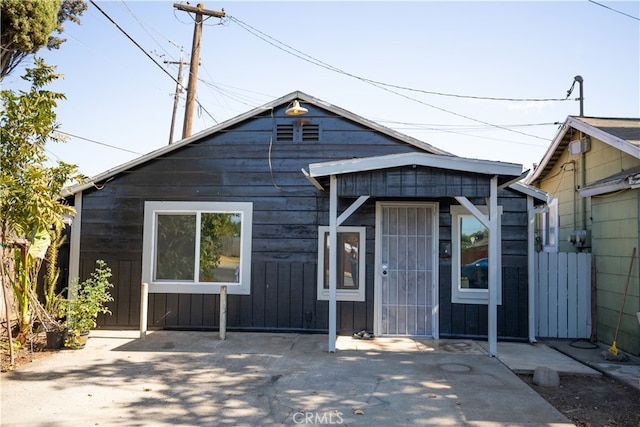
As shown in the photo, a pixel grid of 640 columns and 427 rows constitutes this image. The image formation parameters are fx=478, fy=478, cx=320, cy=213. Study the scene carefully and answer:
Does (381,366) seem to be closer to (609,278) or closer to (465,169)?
(465,169)

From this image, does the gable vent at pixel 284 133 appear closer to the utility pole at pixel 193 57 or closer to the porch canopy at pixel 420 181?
the porch canopy at pixel 420 181

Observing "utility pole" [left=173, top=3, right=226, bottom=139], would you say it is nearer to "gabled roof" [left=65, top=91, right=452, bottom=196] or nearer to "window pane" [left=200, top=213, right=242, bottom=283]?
"gabled roof" [left=65, top=91, right=452, bottom=196]

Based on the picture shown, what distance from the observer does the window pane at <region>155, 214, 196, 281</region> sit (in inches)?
314

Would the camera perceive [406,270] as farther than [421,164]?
Yes

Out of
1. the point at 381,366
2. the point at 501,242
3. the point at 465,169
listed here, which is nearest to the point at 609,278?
the point at 501,242

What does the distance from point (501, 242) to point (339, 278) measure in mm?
2646

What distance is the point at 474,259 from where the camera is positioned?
7605mm

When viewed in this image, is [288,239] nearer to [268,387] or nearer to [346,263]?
[346,263]

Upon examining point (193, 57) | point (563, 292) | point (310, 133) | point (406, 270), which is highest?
point (193, 57)

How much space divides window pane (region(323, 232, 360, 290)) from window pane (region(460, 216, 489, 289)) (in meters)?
1.68

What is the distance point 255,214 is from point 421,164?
2998 mm

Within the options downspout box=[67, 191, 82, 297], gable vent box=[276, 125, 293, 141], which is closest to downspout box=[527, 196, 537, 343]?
gable vent box=[276, 125, 293, 141]

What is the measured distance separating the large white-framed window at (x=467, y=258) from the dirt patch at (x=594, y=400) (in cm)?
213

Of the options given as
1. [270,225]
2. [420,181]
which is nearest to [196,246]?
[270,225]
